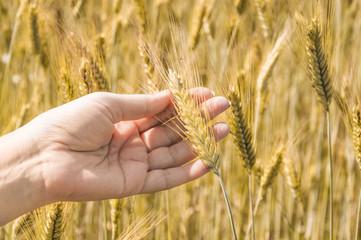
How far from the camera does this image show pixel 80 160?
1.21 meters

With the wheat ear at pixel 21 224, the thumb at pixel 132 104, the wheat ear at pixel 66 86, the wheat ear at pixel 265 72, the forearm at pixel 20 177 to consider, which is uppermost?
the wheat ear at pixel 265 72

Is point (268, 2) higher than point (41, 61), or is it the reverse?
point (268, 2)

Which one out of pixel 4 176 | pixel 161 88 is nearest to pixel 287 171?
pixel 161 88

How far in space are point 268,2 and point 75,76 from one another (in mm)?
1012

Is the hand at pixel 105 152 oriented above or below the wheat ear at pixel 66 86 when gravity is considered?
below

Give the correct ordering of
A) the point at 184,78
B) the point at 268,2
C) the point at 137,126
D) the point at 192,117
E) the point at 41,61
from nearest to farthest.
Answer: the point at 192,117 → the point at 184,78 → the point at 137,126 → the point at 268,2 → the point at 41,61

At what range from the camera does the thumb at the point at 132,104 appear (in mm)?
1222

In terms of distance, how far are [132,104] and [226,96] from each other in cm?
31

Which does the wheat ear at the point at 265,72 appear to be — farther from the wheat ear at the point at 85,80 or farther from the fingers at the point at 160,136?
the wheat ear at the point at 85,80

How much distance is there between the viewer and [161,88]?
4.43 feet

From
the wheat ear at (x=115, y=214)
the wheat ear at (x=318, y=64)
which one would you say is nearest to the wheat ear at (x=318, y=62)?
the wheat ear at (x=318, y=64)

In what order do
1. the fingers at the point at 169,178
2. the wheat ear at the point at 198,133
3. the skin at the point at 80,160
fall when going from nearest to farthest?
the wheat ear at the point at 198,133 → the skin at the point at 80,160 → the fingers at the point at 169,178

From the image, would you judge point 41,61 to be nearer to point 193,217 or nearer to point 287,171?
point 193,217

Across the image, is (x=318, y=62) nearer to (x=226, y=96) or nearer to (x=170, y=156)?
(x=226, y=96)
